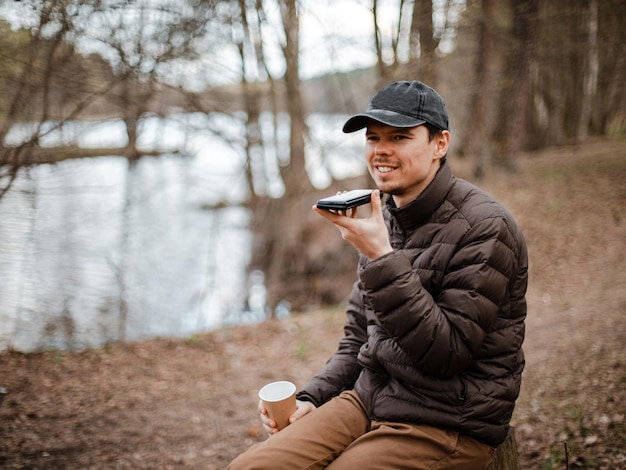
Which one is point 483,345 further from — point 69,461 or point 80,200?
point 80,200

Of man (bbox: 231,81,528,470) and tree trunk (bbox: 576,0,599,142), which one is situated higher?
tree trunk (bbox: 576,0,599,142)

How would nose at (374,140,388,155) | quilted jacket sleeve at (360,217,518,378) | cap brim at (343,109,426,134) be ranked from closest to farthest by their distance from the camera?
quilted jacket sleeve at (360,217,518,378), cap brim at (343,109,426,134), nose at (374,140,388,155)

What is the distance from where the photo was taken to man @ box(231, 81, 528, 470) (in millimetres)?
1892

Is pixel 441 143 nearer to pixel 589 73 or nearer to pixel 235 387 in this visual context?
pixel 235 387

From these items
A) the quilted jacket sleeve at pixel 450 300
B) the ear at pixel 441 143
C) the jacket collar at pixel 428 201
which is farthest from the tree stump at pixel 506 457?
the ear at pixel 441 143

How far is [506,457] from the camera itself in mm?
2330

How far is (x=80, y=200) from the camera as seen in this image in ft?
18.8

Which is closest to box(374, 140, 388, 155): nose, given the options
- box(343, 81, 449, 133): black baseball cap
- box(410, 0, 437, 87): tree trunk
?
box(343, 81, 449, 133): black baseball cap

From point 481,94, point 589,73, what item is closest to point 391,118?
point 481,94

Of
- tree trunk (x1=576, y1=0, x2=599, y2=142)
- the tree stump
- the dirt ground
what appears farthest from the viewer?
tree trunk (x1=576, y1=0, x2=599, y2=142)

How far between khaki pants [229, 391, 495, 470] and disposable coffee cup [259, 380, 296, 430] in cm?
8

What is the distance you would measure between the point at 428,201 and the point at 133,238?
6.77 metres

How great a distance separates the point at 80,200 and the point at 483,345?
525 cm

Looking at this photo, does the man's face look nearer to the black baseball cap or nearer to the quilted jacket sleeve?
the black baseball cap
